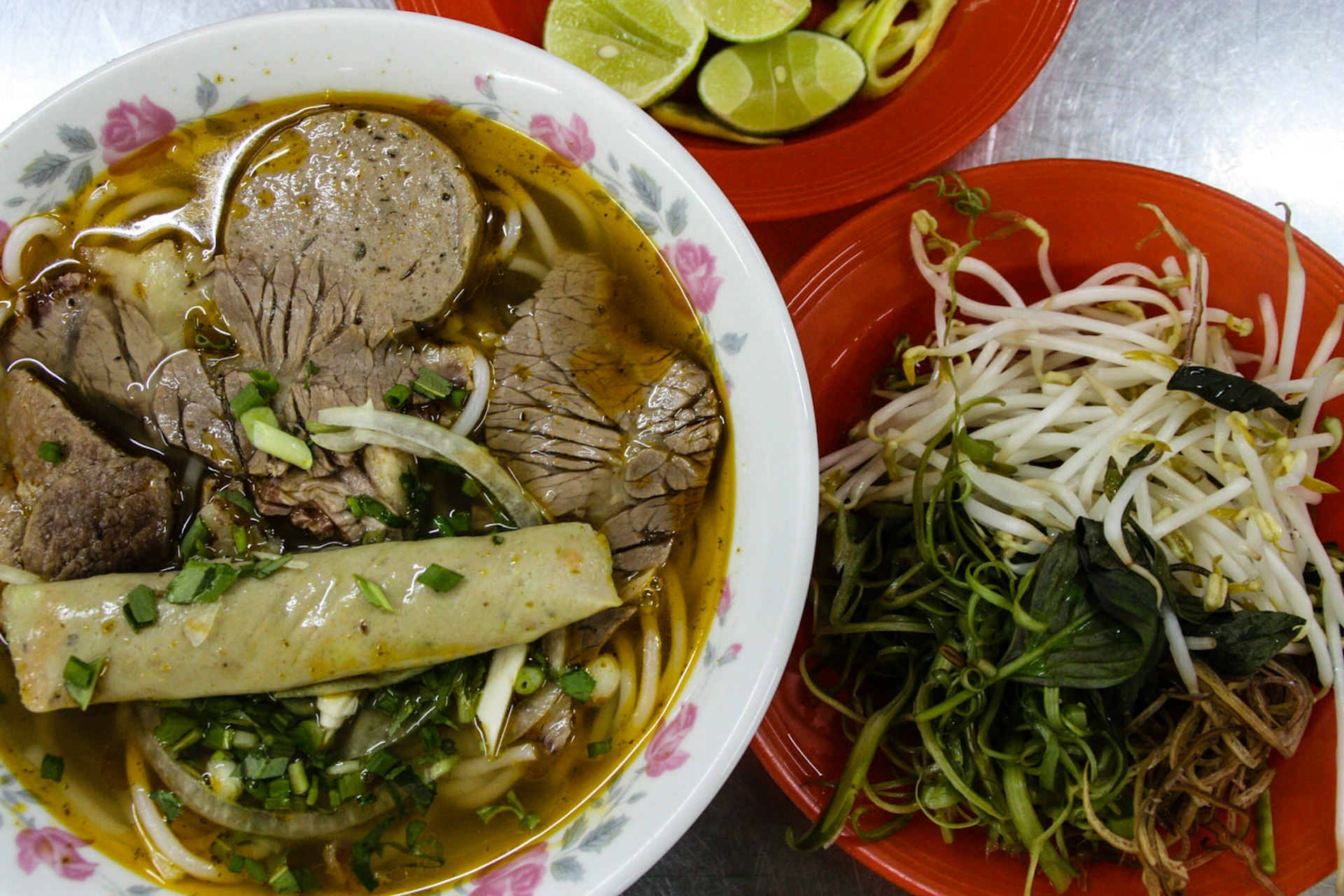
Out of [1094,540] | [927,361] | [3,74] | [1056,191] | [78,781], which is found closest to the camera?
[78,781]

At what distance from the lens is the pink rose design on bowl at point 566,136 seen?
1583mm

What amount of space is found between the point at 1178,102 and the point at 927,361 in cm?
110

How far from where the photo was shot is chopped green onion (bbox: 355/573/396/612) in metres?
1.50

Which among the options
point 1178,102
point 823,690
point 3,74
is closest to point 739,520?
point 823,690

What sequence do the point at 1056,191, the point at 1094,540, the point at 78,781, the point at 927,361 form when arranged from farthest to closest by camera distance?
1. the point at 927,361
2. the point at 1056,191
3. the point at 1094,540
4. the point at 78,781

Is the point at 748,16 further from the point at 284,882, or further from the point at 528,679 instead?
the point at 284,882

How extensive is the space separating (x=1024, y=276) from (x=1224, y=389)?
0.51 m

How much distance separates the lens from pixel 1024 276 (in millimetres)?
2156

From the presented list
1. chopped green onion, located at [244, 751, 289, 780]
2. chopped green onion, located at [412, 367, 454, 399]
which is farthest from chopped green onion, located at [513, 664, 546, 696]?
chopped green onion, located at [412, 367, 454, 399]

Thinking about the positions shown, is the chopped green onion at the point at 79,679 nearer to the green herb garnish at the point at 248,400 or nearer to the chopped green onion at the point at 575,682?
the green herb garnish at the point at 248,400

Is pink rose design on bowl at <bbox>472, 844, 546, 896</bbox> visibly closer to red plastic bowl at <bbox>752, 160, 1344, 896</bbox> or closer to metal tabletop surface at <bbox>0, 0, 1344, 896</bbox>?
red plastic bowl at <bbox>752, 160, 1344, 896</bbox>

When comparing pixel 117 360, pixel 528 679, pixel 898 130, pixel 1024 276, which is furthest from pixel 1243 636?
pixel 117 360

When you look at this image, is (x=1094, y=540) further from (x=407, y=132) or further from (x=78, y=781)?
(x=78, y=781)

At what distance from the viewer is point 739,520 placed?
1638 millimetres
